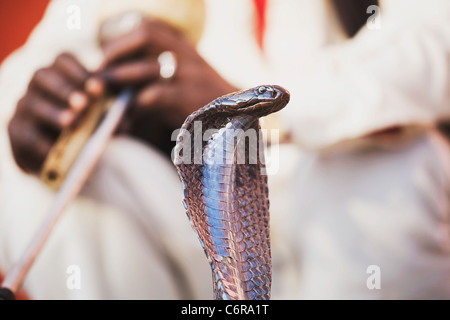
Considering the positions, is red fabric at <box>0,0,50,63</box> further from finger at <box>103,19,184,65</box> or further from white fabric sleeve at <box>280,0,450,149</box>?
white fabric sleeve at <box>280,0,450,149</box>

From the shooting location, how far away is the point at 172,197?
1.36 meters

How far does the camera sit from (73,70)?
1383 mm

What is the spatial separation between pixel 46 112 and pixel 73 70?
13 centimetres

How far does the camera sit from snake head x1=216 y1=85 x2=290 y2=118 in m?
0.58

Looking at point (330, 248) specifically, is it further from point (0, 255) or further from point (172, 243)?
point (0, 255)

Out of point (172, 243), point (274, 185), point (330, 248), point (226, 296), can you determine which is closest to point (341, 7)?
point (274, 185)

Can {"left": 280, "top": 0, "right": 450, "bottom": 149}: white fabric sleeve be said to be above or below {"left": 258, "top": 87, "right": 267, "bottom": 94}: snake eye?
above

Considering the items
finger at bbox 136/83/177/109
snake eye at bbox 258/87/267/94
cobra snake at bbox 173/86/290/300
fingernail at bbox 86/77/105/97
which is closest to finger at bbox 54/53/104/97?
fingernail at bbox 86/77/105/97

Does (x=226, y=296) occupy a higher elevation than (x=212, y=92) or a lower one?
lower

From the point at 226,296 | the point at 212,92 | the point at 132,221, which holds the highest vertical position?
the point at 212,92

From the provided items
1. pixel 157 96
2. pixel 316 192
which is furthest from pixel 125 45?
pixel 316 192

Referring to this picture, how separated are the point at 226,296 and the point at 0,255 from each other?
0.89 metres

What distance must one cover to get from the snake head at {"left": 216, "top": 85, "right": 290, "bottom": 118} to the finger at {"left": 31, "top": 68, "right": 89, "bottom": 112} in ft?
2.66

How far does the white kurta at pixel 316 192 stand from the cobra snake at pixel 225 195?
53cm
